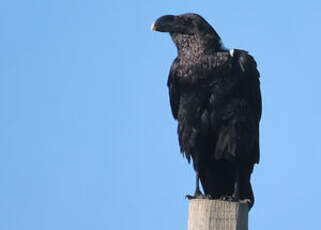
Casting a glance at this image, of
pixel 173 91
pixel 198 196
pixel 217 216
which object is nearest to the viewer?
pixel 217 216

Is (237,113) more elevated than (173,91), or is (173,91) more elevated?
(173,91)

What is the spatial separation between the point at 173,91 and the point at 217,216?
2.80 m

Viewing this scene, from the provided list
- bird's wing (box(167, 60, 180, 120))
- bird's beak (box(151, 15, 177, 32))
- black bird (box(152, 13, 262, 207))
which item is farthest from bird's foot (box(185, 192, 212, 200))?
bird's beak (box(151, 15, 177, 32))

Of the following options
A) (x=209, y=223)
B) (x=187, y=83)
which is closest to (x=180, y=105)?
(x=187, y=83)

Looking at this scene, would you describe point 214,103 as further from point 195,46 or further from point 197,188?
point 197,188

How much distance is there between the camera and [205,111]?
295 inches

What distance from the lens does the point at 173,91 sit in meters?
7.98

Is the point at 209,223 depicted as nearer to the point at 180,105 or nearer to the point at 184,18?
the point at 180,105

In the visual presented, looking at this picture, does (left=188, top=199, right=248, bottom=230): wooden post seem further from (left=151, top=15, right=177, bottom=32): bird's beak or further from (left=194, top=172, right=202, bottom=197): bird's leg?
(left=151, top=15, right=177, bottom=32): bird's beak

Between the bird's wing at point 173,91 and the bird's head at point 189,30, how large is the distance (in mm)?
311

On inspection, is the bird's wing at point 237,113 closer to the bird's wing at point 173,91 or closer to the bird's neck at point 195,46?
the bird's neck at point 195,46

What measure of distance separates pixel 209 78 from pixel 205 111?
1.22 ft

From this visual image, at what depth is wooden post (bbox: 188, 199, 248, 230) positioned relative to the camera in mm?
5363

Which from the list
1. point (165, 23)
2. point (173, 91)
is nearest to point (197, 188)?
point (173, 91)
